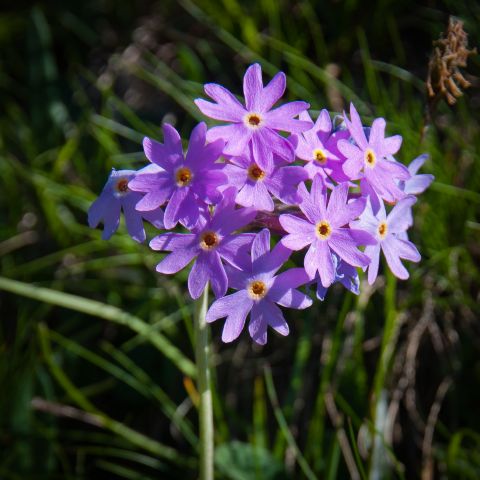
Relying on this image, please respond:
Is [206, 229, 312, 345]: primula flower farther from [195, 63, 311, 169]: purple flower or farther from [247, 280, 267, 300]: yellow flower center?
[195, 63, 311, 169]: purple flower

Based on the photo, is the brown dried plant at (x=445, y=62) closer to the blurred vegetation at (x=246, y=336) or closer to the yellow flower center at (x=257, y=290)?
the blurred vegetation at (x=246, y=336)

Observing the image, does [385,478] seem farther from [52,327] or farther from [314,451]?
[52,327]

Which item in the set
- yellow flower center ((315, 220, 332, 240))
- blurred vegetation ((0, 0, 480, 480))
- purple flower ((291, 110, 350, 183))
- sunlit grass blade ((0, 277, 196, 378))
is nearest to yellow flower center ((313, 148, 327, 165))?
purple flower ((291, 110, 350, 183))

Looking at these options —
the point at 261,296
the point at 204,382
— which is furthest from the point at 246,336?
the point at 261,296

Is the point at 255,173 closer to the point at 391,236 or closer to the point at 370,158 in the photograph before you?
the point at 370,158

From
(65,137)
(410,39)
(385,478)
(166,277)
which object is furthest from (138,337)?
(410,39)

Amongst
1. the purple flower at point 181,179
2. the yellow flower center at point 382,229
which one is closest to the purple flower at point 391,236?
the yellow flower center at point 382,229
